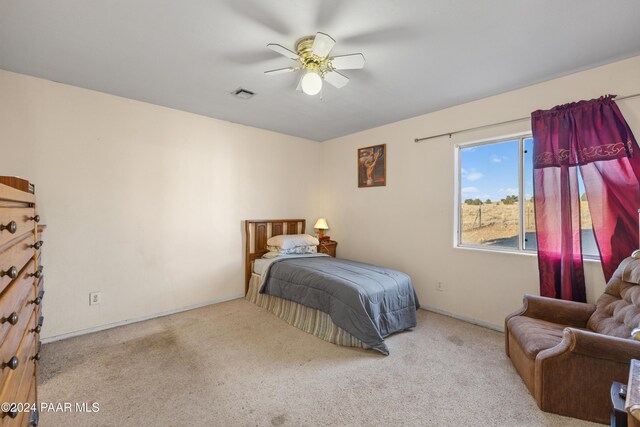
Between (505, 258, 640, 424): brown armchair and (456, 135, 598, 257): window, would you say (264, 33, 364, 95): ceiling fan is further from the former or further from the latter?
(505, 258, 640, 424): brown armchair

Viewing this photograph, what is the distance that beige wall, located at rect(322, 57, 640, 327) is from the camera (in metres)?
2.59

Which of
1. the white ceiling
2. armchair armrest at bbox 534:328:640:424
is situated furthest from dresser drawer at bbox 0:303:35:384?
armchair armrest at bbox 534:328:640:424

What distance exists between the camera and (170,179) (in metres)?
3.47

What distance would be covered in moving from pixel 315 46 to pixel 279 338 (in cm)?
258

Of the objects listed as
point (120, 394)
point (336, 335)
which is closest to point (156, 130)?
point (120, 394)

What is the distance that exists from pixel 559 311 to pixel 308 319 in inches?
88.0

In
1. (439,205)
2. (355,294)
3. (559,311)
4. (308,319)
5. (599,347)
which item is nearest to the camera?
(599,347)

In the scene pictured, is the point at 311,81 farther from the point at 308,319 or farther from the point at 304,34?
the point at 308,319

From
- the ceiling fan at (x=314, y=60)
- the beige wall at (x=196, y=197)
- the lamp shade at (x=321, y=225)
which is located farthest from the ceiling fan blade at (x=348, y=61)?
the lamp shade at (x=321, y=225)

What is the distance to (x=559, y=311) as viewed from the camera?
2.31m

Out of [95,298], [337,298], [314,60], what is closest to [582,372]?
[337,298]

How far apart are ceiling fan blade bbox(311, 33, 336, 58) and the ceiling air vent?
1247 millimetres

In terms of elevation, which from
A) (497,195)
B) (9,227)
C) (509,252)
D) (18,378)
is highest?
(497,195)

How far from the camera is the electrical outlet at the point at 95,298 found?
2.94m
